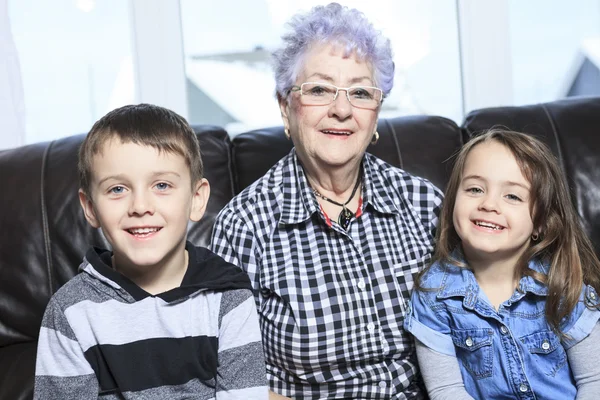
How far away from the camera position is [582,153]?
7.45 ft

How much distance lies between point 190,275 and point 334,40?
2.50 feet

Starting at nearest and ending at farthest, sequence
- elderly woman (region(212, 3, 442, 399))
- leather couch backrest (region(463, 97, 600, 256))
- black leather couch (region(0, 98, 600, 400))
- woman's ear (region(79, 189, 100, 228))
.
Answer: woman's ear (region(79, 189, 100, 228)) → elderly woman (region(212, 3, 442, 399)) → black leather couch (region(0, 98, 600, 400)) → leather couch backrest (region(463, 97, 600, 256))

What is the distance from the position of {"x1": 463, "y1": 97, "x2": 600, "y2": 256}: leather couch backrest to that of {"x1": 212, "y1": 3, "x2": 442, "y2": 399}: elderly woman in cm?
51

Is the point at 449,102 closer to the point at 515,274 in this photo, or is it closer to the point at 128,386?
the point at 515,274

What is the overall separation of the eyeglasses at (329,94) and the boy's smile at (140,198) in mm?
505

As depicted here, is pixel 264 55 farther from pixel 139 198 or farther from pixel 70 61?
pixel 139 198

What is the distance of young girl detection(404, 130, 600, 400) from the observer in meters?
1.67

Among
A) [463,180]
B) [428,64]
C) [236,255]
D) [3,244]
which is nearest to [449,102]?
[428,64]

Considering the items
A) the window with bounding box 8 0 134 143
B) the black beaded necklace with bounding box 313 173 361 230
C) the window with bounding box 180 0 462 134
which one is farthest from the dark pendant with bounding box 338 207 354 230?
the window with bounding box 8 0 134 143

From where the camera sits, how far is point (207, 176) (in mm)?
2215

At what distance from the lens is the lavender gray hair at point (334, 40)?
188cm

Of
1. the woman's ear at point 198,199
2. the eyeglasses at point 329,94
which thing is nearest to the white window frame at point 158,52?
the eyeglasses at point 329,94

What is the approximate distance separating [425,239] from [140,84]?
1.56 meters

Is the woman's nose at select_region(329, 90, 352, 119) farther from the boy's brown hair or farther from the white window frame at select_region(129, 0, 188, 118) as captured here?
the white window frame at select_region(129, 0, 188, 118)
